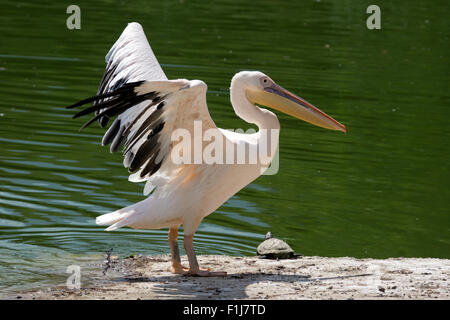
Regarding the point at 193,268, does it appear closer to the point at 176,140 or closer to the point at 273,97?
the point at 176,140

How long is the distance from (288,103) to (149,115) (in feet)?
4.31

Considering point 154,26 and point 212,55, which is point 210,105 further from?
point 154,26

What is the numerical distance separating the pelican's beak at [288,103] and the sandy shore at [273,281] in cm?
109

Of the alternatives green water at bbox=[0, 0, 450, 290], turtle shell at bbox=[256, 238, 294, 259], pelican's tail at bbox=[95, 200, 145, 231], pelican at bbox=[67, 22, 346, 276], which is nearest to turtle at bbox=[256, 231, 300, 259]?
turtle shell at bbox=[256, 238, 294, 259]

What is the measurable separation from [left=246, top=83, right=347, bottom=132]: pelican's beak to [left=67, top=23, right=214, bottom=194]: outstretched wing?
710mm

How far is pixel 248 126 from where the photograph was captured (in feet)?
38.5

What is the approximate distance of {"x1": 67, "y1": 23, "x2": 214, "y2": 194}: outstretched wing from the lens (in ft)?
17.7

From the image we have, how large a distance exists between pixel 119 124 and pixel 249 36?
1283cm

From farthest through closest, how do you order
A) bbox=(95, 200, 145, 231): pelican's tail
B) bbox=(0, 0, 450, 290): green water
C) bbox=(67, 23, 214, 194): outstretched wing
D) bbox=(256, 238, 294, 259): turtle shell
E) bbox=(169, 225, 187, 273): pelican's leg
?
bbox=(0, 0, 450, 290): green water
bbox=(256, 238, 294, 259): turtle shell
bbox=(169, 225, 187, 273): pelican's leg
bbox=(95, 200, 145, 231): pelican's tail
bbox=(67, 23, 214, 194): outstretched wing

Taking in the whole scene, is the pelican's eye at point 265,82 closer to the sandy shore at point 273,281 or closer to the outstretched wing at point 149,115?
the outstretched wing at point 149,115

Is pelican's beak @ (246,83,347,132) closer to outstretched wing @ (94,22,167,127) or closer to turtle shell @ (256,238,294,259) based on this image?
outstretched wing @ (94,22,167,127)

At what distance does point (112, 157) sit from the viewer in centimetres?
986

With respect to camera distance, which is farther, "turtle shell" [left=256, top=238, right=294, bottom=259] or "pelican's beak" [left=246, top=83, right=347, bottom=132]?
"turtle shell" [left=256, top=238, right=294, bottom=259]

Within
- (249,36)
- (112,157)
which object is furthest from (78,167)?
(249,36)
